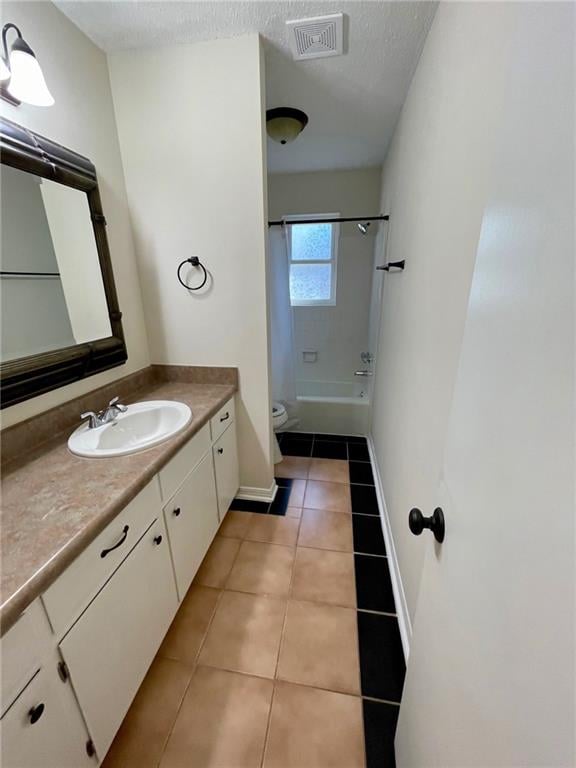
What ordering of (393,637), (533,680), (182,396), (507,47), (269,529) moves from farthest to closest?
(269,529) < (182,396) < (393,637) < (507,47) < (533,680)

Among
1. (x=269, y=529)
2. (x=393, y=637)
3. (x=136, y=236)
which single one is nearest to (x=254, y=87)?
(x=136, y=236)

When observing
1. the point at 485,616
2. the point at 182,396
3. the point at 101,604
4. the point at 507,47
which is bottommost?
the point at 101,604

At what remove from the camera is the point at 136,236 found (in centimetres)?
173

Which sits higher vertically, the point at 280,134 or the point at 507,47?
the point at 280,134

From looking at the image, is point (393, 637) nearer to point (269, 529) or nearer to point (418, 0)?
point (269, 529)

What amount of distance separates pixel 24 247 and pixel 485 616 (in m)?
1.70

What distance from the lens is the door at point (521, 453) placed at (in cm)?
31

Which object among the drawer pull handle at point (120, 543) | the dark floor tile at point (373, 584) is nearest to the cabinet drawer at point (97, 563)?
the drawer pull handle at point (120, 543)

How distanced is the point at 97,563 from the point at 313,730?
3.11 ft

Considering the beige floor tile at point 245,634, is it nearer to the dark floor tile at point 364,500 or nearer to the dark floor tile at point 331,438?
the dark floor tile at point 364,500

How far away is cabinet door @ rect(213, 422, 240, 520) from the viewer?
68.7 inches

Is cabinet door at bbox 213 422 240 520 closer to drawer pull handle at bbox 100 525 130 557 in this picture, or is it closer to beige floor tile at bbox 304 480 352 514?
beige floor tile at bbox 304 480 352 514

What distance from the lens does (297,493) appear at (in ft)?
7.35

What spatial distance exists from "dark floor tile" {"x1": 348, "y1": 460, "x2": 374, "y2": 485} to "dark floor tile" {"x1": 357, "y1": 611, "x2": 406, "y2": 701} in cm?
100
